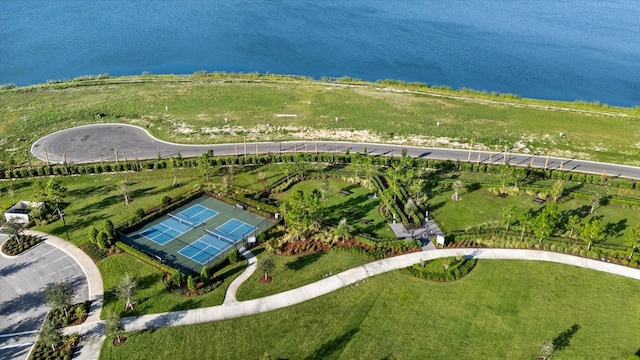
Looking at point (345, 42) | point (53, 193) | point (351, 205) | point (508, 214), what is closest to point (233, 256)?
point (351, 205)

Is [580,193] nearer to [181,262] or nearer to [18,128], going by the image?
[181,262]

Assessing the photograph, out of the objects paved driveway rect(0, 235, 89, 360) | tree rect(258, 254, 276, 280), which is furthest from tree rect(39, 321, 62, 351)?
tree rect(258, 254, 276, 280)

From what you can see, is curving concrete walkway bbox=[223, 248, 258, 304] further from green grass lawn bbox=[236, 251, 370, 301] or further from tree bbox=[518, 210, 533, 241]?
tree bbox=[518, 210, 533, 241]


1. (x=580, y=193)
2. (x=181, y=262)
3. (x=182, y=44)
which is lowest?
(x=181, y=262)

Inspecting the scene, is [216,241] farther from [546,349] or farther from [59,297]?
[546,349]

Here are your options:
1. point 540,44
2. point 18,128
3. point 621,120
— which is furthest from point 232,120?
point 540,44
